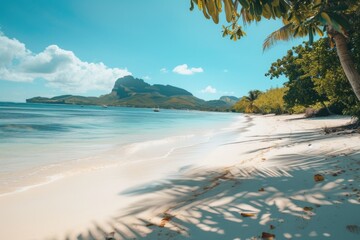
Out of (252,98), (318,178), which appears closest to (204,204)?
(318,178)

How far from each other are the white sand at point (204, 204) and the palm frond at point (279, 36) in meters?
5.23

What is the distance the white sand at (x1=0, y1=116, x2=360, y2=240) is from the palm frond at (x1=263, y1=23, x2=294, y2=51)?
5234 millimetres

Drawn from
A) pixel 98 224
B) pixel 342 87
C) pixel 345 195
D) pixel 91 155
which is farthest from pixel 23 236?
pixel 342 87

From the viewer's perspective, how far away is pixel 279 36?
11.1 metres

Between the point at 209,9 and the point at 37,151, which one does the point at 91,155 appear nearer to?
the point at 37,151

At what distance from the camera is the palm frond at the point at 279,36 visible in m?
10.6

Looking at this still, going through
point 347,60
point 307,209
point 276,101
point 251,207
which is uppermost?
point 276,101

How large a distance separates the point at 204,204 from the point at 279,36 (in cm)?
889

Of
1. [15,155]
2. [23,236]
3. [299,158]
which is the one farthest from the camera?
[15,155]

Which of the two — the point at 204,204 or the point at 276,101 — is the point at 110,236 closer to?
the point at 204,204

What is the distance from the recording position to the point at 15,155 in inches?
453

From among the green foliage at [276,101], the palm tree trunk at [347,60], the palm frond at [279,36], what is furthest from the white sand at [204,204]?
the green foliage at [276,101]

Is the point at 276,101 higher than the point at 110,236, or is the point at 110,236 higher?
the point at 276,101

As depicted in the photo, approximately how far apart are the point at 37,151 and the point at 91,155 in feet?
10.1
